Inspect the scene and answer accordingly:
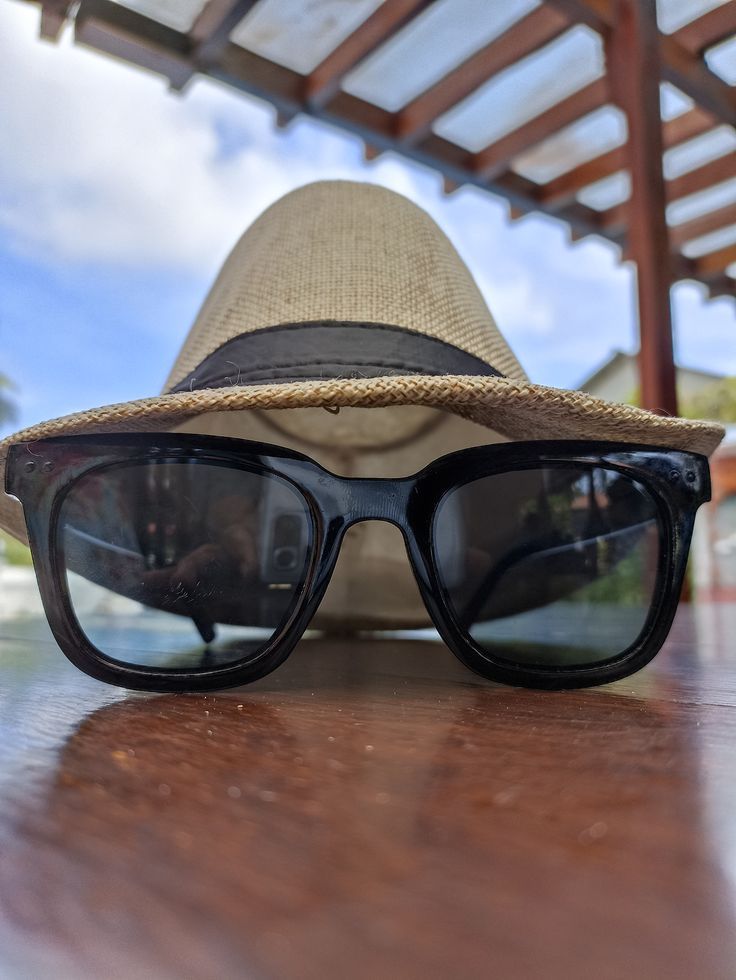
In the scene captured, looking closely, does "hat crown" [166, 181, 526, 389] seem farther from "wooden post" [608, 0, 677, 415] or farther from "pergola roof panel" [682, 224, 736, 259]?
"pergola roof panel" [682, 224, 736, 259]

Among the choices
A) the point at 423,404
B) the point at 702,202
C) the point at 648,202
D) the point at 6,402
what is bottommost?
the point at 423,404

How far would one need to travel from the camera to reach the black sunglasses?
365 mm

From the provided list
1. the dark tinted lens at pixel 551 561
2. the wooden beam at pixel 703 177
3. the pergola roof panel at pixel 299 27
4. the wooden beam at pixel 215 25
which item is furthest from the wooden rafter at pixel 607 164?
the dark tinted lens at pixel 551 561

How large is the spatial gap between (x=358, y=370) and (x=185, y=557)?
153 millimetres

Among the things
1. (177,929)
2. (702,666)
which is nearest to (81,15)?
Result: (702,666)

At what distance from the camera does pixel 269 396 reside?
33 cm

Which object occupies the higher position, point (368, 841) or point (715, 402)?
point (715, 402)

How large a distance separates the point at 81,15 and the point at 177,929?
190 cm

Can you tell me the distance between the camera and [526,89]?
1890 millimetres

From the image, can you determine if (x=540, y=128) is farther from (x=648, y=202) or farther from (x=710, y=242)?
(x=710, y=242)

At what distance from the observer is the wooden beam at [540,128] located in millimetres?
1861

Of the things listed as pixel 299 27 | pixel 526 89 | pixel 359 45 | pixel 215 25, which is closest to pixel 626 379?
pixel 526 89

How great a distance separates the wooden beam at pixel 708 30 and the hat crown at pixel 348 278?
5.00ft

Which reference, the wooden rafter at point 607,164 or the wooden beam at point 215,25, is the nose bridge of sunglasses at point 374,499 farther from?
the wooden rafter at point 607,164
